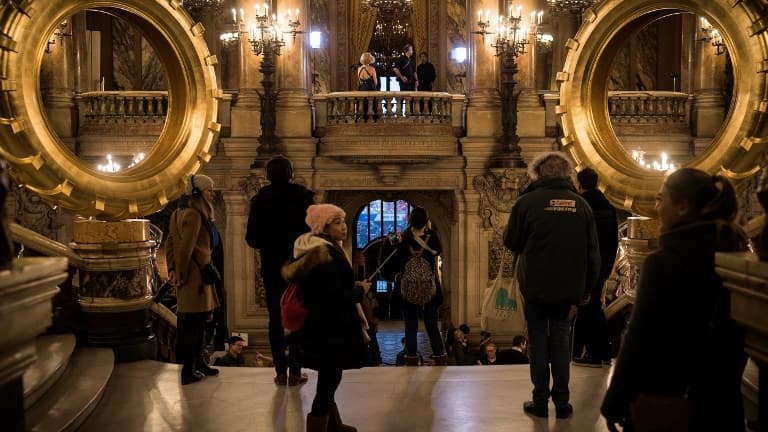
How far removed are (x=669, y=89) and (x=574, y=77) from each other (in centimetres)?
1334

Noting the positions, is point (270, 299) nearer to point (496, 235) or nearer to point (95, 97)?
point (496, 235)

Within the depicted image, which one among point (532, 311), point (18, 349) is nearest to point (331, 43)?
point (532, 311)

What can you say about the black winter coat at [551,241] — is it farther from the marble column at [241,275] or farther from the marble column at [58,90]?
the marble column at [58,90]

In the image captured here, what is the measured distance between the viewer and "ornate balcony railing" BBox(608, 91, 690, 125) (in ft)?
50.9

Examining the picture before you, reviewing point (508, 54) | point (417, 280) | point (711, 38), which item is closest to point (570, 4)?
point (508, 54)

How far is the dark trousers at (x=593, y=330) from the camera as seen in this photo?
586cm

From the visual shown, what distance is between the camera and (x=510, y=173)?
47.8ft

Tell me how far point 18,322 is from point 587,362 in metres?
4.24

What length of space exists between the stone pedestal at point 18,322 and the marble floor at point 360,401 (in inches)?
71.6

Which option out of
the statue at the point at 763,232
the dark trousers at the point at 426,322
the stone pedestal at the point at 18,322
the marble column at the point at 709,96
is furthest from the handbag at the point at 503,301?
the marble column at the point at 709,96

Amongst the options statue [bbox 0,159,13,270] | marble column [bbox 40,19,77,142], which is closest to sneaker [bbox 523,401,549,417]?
statue [bbox 0,159,13,270]

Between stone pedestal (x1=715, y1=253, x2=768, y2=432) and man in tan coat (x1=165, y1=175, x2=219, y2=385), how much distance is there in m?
3.46

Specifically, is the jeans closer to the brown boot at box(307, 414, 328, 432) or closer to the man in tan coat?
the brown boot at box(307, 414, 328, 432)

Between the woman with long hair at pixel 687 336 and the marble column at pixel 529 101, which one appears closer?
the woman with long hair at pixel 687 336
